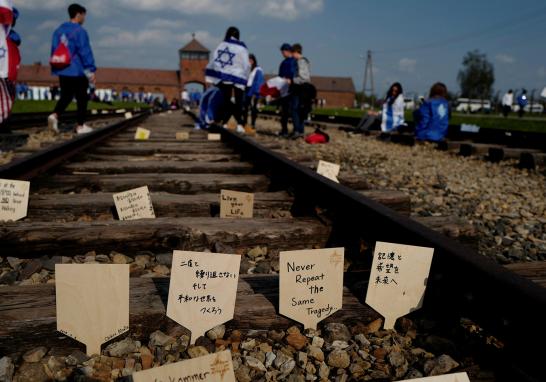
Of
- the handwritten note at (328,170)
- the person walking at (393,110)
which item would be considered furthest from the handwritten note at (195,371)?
the person walking at (393,110)

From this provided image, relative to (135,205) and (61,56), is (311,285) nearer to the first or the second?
(135,205)

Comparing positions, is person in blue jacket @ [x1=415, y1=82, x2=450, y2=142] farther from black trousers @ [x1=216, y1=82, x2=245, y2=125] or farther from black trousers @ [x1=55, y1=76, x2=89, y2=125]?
black trousers @ [x1=55, y1=76, x2=89, y2=125]

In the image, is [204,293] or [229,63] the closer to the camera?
[204,293]

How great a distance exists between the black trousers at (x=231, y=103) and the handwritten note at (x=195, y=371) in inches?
301

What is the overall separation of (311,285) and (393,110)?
10.3 meters

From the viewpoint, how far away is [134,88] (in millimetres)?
95500

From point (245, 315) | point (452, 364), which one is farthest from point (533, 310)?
point (245, 315)

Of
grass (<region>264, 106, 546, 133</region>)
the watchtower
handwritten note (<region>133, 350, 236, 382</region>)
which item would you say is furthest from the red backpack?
the watchtower

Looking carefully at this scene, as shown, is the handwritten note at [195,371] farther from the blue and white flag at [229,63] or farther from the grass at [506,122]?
the grass at [506,122]

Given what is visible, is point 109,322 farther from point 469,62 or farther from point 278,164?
point 469,62

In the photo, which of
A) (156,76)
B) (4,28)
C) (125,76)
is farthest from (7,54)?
(125,76)

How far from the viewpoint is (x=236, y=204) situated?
240 centimetres

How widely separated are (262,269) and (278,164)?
180 cm

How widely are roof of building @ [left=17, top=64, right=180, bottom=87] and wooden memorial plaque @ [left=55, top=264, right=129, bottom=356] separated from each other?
9903 cm
